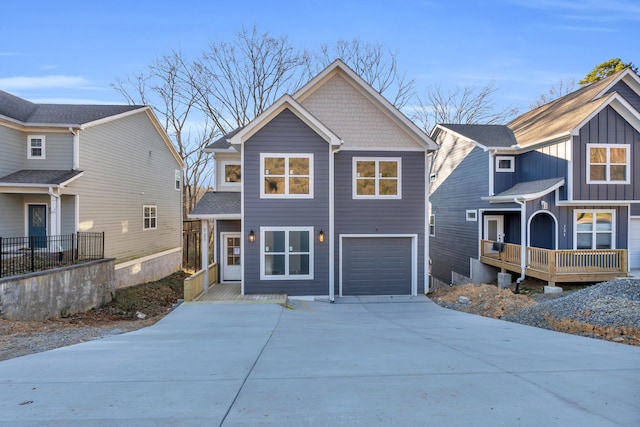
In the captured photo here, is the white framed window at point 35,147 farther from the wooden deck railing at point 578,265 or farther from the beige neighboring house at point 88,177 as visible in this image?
the wooden deck railing at point 578,265

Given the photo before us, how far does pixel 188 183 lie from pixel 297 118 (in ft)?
67.6

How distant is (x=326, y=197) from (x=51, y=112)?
12.7 m

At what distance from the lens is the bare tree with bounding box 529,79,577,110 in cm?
2941

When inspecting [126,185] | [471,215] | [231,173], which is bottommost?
[471,215]

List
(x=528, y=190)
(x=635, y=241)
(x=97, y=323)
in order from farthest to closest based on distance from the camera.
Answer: (x=635, y=241) → (x=528, y=190) → (x=97, y=323)

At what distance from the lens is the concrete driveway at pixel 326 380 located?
314cm

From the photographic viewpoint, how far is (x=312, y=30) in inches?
992

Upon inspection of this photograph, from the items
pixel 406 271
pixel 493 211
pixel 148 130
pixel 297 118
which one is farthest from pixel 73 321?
pixel 493 211

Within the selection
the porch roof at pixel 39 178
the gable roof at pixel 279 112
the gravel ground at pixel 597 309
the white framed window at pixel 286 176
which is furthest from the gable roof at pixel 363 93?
the porch roof at pixel 39 178

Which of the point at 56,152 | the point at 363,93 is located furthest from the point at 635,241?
the point at 56,152

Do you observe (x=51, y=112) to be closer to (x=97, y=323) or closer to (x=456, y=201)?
(x=97, y=323)

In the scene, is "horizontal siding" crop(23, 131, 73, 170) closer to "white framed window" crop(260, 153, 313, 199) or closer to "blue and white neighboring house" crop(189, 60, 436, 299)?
"blue and white neighboring house" crop(189, 60, 436, 299)

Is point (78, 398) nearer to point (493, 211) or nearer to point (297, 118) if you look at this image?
point (297, 118)

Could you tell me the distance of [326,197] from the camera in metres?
11.2
